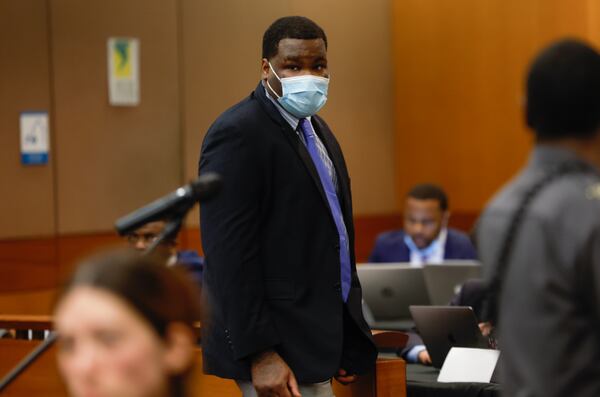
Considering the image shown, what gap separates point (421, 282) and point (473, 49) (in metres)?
3.49

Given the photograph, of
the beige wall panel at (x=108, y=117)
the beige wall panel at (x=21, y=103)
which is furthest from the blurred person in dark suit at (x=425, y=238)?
the beige wall panel at (x=21, y=103)

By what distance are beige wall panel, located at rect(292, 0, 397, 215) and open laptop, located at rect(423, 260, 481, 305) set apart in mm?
2992

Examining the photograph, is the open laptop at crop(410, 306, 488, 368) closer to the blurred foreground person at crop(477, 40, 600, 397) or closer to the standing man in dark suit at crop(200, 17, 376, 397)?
the standing man in dark suit at crop(200, 17, 376, 397)

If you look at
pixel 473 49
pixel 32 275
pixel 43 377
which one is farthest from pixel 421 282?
pixel 473 49

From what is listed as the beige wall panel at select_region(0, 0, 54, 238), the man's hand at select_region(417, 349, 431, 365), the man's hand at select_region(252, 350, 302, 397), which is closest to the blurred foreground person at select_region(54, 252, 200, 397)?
the man's hand at select_region(252, 350, 302, 397)

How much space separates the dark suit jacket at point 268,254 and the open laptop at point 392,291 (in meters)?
2.42

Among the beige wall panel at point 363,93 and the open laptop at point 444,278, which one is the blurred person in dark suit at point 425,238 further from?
the beige wall panel at point 363,93

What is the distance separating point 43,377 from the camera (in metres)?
4.56

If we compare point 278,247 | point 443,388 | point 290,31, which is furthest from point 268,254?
point 443,388

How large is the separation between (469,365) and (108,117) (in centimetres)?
360

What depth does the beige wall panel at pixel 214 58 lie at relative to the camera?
7.53m

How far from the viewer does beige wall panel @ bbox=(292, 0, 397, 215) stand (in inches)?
340

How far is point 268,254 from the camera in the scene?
3.11 meters

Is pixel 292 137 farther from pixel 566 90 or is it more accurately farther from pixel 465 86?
pixel 465 86
